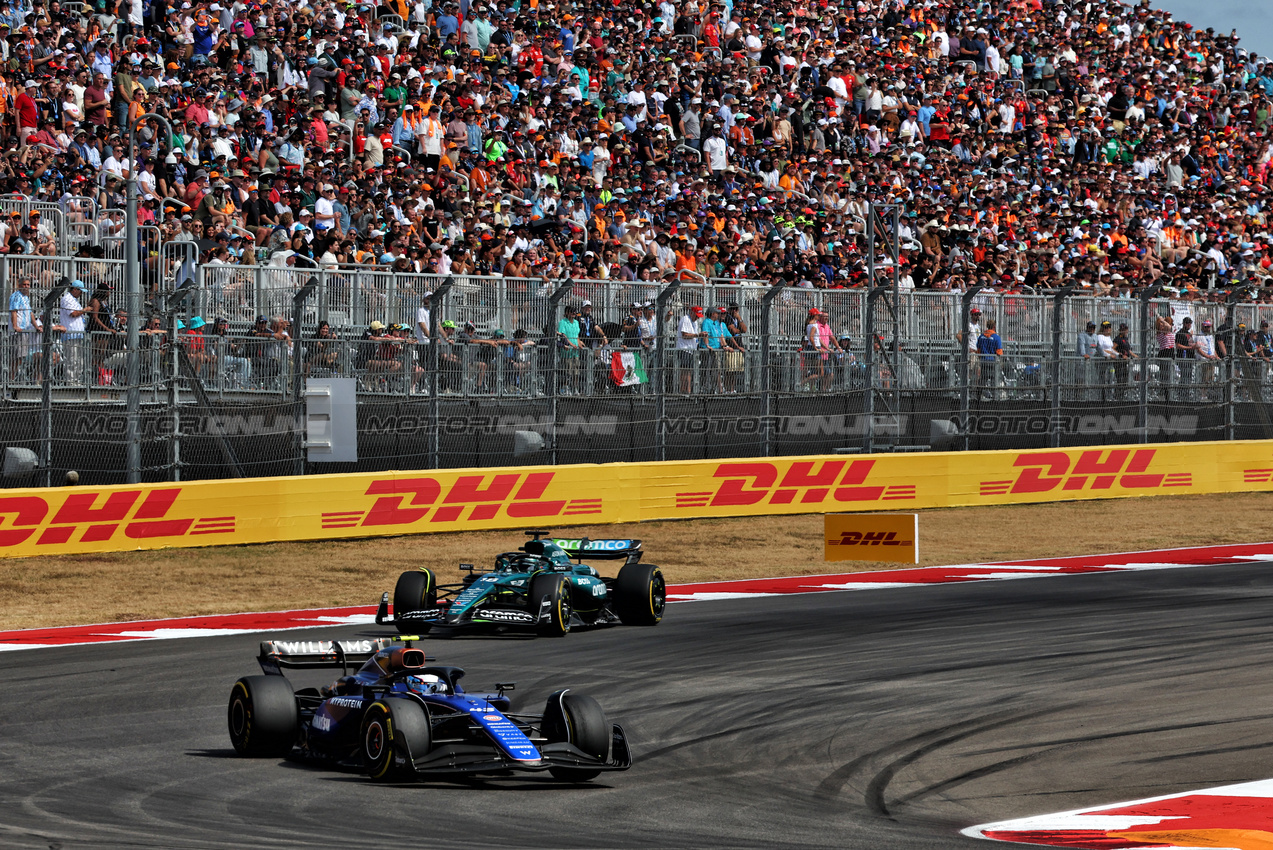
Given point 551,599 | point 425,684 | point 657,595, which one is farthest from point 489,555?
point 425,684

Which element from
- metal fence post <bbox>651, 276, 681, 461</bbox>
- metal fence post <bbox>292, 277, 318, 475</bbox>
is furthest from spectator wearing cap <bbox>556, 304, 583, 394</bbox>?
metal fence post <bbox>292, 277, 318, 475</bbox>

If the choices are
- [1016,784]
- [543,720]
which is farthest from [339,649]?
[1016,784]

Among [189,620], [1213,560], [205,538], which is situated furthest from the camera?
[1213,560]

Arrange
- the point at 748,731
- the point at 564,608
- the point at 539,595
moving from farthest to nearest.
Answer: the point at 564,608 < the point at 539,595 < the point at 748,731

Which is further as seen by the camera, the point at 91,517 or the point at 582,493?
the point at 582,493

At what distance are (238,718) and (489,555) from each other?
375 inches

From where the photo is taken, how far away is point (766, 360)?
20656mm

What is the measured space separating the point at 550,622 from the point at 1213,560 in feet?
29.5

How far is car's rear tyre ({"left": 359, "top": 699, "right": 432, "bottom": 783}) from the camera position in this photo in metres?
7.84

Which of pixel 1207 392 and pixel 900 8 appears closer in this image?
pixel 1207 392

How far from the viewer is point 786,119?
1249 inches

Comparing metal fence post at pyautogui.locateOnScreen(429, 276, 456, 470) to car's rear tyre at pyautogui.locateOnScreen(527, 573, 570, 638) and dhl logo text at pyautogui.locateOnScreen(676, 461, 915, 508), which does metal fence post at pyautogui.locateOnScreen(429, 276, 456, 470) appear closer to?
dhl logo text at pyautogui.locateOnScreen(676, 461, 915, 508)

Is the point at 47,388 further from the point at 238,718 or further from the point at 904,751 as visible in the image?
the point at 904,751

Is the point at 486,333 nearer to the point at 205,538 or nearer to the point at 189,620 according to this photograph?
the point at 205,538
